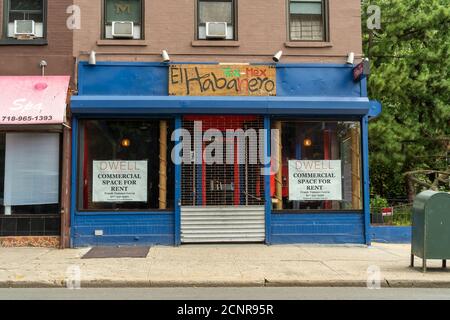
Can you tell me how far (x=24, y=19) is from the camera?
12.0 metres

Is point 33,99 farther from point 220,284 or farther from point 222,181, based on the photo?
point 220,284

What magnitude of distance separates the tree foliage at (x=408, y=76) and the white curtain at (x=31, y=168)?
30.9 ft

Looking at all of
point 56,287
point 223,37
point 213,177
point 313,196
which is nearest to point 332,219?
point 313,196

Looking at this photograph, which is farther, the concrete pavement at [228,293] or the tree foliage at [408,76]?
the tree foliage at [408,76]

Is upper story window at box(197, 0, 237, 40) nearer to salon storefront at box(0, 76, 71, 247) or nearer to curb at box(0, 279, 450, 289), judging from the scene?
salon storefront at box(0, 76, 71, 247)

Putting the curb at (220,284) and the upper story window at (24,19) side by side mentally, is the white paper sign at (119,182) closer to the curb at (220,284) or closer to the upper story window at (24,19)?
the upper story window at (24,19)

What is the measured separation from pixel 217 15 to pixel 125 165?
4222mm

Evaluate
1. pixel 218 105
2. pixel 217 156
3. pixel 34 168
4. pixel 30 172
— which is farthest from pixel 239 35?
pixel 30 172

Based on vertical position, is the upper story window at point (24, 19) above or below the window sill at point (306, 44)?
above

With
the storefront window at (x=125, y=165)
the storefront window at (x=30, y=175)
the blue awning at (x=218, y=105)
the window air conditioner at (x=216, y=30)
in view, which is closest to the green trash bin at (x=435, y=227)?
the blue awning at (x=218, y=105)

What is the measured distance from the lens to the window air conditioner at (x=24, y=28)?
11.8 m

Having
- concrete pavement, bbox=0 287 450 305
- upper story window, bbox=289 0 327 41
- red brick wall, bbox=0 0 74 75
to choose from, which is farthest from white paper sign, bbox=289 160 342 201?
red brick wall, bbox=0 0 74 75

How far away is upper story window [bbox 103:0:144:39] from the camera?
12.0 meters

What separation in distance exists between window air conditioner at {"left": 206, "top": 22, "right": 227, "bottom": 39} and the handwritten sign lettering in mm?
753
